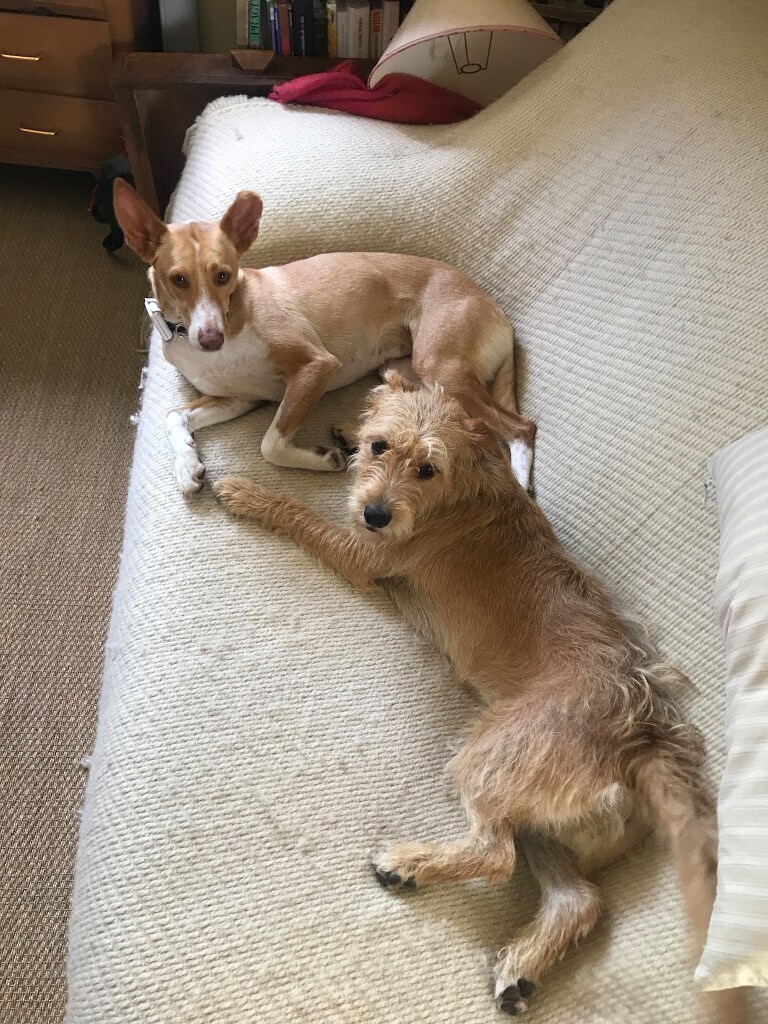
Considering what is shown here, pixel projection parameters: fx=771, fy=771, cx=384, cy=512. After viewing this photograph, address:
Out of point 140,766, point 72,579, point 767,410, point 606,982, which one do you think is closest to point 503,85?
point 767,410

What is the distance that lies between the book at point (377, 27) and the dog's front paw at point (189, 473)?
1557 mm

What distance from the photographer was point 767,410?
1.23 m

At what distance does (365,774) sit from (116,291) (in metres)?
2.04

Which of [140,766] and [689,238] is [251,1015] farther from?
[689,238]

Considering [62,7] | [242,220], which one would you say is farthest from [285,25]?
[242,220]

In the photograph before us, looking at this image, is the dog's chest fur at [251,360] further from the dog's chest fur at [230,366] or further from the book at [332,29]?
the book at [332,29]

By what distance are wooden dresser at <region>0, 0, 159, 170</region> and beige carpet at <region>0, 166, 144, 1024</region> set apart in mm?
290

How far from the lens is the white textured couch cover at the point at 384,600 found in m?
1.07

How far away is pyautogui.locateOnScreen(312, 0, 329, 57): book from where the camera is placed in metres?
2.38

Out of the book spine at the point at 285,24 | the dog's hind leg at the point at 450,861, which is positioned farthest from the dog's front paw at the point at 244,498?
the book spine at the point at 285,24

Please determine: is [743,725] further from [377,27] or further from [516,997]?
[377,27]

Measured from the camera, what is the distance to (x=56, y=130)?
257 cm

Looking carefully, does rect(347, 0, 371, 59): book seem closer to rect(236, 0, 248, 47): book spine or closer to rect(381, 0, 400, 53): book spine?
rect(381, 0, 400, 53): book spine

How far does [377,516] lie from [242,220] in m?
0.73
